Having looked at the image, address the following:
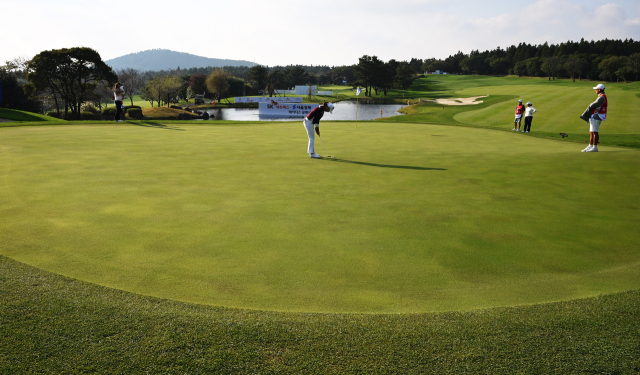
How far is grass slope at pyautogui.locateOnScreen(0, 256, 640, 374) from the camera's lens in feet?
10.5

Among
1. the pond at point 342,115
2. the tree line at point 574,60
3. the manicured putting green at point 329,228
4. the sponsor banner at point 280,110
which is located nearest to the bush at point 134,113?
the pond at point 342,115

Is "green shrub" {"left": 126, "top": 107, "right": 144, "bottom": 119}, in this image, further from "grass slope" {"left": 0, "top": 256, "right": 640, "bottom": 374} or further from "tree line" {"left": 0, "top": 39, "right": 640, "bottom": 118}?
"grass slope" {"left": 0, "top": 256, "right": 640, "bottom": 374}

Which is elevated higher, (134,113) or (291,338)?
(134,113)

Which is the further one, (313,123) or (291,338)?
(313,123)

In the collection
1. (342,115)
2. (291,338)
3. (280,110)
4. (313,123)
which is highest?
(280,110)

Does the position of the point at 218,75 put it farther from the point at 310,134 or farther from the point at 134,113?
the point at 310,134

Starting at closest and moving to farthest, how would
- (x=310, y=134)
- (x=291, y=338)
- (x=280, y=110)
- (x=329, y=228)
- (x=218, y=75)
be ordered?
(x=291, y=338)
(x=329, y=228)
(x=310, y=134)
(x=280, y=110)
(x=218, y=75)

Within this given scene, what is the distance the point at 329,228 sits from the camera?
671cm

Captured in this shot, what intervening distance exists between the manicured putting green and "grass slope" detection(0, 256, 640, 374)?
1.35 feet

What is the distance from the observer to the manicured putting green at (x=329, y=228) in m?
4.81

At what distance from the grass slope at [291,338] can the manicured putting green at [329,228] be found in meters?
0.41

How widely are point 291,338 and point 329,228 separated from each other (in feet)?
10.5

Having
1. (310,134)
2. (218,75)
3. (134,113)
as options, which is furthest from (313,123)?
(218,75)

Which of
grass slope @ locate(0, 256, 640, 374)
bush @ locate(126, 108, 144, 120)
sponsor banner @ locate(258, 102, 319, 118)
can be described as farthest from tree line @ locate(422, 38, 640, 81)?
grass slope @ locate(0, 256, 640, 374)
